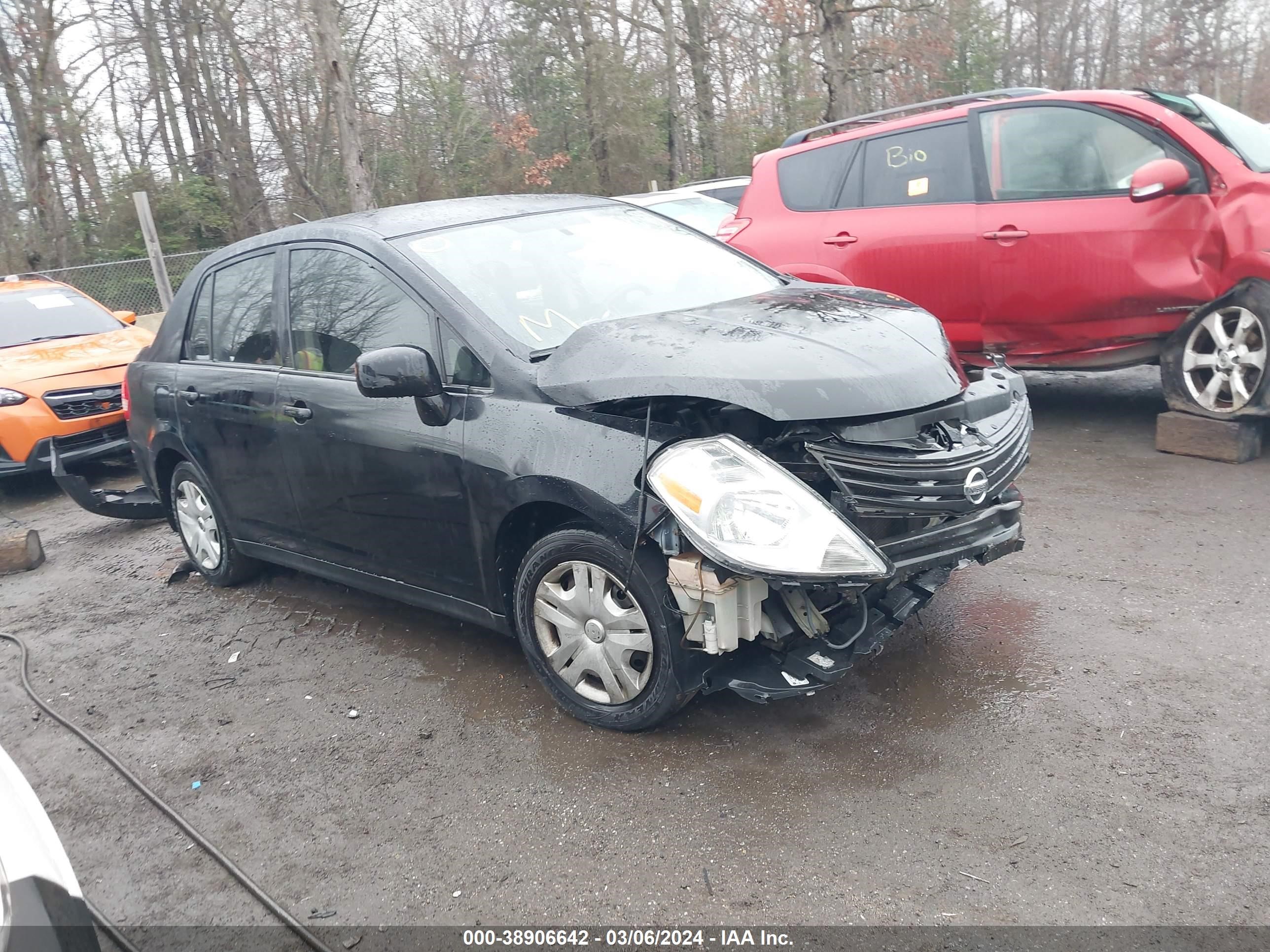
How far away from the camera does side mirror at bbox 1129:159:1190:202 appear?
5527 mm

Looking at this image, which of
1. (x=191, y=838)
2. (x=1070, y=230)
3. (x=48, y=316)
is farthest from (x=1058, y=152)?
(x=48, y=316)

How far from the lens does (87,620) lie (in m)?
5.54

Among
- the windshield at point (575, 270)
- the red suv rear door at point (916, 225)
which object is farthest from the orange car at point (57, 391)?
the red suv rear door at point (916, 225)

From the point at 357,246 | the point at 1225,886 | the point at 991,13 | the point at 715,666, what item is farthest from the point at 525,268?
the point at 991,13

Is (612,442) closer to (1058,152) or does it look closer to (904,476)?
(904,476)

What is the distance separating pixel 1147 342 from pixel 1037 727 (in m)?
3.42

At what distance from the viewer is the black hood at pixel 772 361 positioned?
3152 mm

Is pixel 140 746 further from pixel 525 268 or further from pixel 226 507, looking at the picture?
pixel 525 268

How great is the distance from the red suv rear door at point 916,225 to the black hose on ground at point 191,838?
4982 millimetres

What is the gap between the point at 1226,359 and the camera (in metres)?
5.64

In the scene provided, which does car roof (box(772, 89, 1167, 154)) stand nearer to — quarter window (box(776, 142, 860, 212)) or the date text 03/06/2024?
quarter window (box(776, 142, 860, 212))

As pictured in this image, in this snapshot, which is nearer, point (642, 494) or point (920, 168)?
point (642, 494)

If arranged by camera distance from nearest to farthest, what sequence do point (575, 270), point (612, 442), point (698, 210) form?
point (612, 442) < point (575, 270) < point (698, 210)

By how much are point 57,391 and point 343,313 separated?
507 cm
